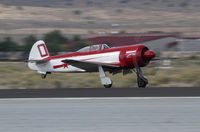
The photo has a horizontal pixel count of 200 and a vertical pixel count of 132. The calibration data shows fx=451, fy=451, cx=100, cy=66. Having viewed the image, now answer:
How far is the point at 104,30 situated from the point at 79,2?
3696cm

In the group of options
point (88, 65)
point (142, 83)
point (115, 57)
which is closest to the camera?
point (142, 83)

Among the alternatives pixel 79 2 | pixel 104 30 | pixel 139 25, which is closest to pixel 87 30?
pixel 104 30

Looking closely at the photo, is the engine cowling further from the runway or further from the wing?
the runway

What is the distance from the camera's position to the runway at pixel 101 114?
8.30 meters

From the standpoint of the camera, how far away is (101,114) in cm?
974

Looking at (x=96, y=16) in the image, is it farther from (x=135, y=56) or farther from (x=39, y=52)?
(x=135, y=56)

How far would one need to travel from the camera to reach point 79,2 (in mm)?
127500

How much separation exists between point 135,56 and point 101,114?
7.34 meters

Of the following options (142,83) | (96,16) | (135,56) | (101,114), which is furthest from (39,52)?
(96,16)

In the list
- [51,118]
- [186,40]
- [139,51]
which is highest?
[51,118]

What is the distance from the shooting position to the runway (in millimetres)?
8305

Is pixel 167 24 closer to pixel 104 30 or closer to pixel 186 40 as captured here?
pixel 104 30

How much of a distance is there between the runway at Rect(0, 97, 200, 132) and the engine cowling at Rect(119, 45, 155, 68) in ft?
15.1

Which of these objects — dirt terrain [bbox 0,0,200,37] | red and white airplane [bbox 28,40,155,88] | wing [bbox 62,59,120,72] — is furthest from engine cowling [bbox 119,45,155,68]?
dirt terrain [bbox 0,0,200,37]
